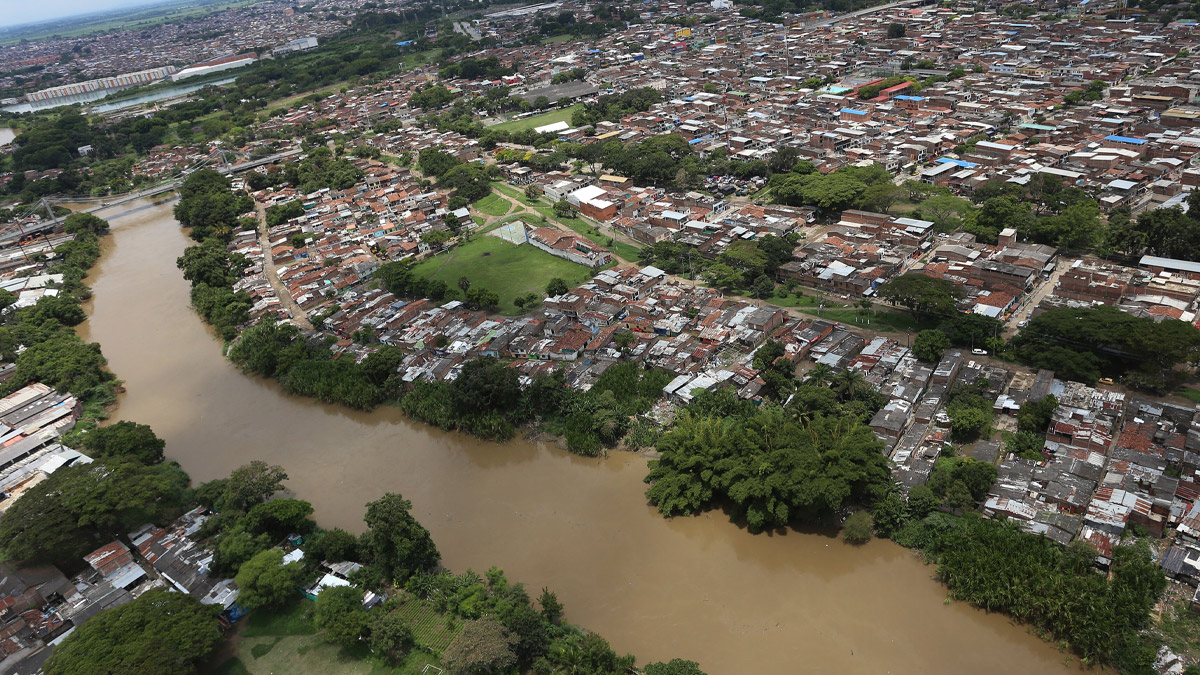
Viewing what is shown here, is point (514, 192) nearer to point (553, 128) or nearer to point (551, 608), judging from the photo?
point (553, 128)

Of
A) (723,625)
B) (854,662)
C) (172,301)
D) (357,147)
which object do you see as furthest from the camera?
(357,147)

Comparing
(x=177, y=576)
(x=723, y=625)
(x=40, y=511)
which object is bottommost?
(x=723, y=625)

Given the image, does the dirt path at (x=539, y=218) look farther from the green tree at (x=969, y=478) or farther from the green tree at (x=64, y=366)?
the green tree at (x=64, y=366)

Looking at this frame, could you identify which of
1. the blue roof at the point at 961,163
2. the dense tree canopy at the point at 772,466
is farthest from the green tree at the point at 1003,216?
the dense tree canopy at the point at 772,466

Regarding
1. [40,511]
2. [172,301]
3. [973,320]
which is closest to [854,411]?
[973,320]

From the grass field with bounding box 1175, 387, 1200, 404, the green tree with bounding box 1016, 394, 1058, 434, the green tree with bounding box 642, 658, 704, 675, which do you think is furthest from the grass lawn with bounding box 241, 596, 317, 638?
the grass field with bounding box 1175, 387, 1200, 404

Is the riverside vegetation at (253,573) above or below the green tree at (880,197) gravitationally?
below

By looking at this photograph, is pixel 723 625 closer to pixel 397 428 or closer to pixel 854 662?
pixel 854 662
